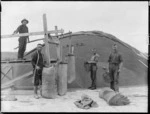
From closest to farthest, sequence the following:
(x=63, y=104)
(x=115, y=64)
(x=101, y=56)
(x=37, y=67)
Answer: (x=63, y=104) → (x=37, y=67) → (x=115, y=64) → (x=101, y=56)

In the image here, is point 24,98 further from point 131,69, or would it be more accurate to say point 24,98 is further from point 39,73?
point 131,69

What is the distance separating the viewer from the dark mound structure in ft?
34.7

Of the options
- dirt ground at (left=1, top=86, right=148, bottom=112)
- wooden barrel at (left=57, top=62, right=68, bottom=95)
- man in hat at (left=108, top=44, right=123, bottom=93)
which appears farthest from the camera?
man in hat at (left=108, top=44, right=123, bottom=93)

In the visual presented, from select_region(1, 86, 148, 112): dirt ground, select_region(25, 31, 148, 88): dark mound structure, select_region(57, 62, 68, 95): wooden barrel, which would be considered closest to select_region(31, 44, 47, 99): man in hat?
select_region(1, 86, 148, 112): dirt ground

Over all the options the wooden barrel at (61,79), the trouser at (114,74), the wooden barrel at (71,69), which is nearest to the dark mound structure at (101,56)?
the wooden barrel at (71,69)

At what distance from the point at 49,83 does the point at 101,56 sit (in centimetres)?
327

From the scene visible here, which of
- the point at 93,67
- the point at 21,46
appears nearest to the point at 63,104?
the point at 93,67

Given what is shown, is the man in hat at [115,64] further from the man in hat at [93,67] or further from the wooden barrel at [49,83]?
the wooden barrel at [49,83]

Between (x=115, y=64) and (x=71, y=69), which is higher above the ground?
(x=115, y=64)

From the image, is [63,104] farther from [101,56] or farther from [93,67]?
[101,56]

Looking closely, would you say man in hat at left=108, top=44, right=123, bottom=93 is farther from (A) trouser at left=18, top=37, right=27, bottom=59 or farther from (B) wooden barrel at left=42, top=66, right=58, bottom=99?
(A) trouser at left=18, top=37, right=27, bottom=59

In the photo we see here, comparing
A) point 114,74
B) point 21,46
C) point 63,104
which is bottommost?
point 63,104

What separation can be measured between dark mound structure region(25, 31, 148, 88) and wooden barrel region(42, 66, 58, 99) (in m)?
1.91

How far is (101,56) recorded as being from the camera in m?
11.0
